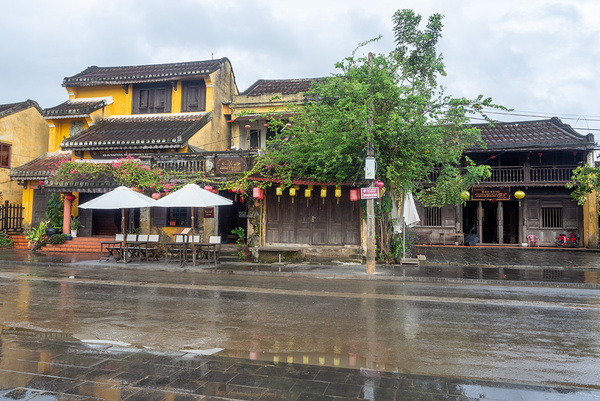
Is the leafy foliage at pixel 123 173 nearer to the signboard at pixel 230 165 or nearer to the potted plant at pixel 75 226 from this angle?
the signboard at pixel 230 165

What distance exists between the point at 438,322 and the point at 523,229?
63.4 feet

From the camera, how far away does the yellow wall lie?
23828 millimetres

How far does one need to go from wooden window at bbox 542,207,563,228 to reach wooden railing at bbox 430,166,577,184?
1815 mm

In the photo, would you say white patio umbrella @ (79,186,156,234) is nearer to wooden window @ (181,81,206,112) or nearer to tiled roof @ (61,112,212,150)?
tiled roof @ (61,112,212,150)

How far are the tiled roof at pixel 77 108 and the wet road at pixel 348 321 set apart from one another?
13.2 metres

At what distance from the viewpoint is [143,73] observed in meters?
23.7

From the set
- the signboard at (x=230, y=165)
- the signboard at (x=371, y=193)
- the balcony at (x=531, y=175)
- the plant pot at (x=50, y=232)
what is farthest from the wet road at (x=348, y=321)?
the balcony at (x=531, y=175)

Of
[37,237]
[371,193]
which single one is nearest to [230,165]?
[371,193]

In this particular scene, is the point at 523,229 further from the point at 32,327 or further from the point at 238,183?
the point at 32,327

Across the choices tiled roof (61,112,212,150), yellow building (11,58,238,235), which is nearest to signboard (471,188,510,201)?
yellow building (11,58,238,235)

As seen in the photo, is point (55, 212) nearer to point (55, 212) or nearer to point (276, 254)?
point (55, 212)

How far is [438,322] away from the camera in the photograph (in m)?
7.07

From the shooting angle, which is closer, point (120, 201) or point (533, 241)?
point (120, 201)

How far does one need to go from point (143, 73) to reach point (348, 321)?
848 inches
